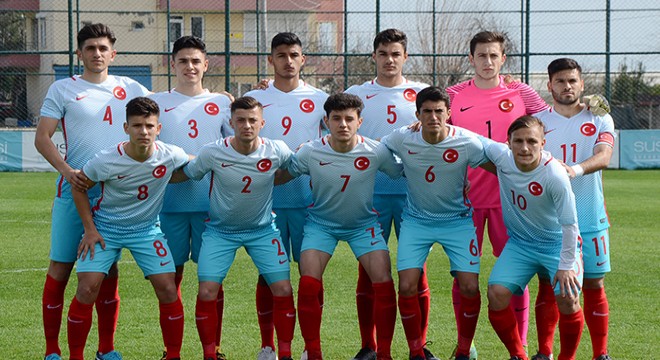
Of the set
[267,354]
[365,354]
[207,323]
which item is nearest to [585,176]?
[365,354]

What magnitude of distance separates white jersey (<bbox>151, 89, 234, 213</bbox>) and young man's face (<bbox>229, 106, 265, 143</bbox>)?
45 centimetres

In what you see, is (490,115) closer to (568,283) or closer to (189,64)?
(568,283)

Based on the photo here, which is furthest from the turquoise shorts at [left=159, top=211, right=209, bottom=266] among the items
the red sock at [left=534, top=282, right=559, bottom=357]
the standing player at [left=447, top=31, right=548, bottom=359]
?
the red sock at [left=534, top=282, right=559, bottom=357]

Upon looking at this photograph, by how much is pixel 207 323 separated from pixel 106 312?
2.58 ft

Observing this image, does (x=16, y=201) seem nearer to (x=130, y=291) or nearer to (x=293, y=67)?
(x=130, y=291)

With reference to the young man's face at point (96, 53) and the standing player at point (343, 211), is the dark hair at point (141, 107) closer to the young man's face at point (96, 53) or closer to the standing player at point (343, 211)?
the young man's face at point (96, 53)

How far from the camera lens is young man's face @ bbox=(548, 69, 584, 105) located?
212 inches

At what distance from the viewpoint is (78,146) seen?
5.56m

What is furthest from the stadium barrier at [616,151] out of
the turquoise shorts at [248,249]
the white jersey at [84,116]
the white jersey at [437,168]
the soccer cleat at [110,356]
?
the white jersey at [437,168]

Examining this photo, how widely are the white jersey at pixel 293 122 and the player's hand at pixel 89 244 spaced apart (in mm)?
1179

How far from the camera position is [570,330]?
516 centimetres

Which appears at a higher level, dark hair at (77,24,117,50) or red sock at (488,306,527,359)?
dark hair at (77,24,117,50)

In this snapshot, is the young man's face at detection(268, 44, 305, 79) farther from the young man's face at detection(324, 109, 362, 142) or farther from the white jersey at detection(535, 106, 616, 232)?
the white jersey at detection(535, 106, 616, 232)

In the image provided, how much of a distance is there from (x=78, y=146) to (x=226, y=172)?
0.97m
